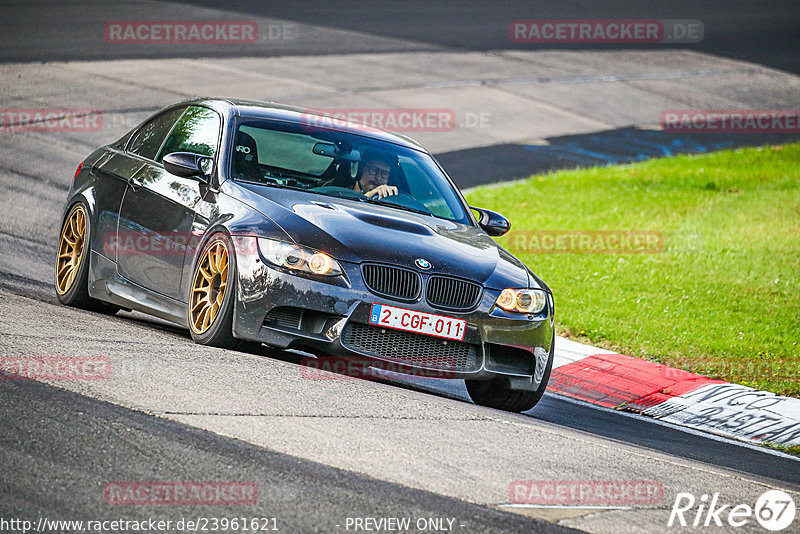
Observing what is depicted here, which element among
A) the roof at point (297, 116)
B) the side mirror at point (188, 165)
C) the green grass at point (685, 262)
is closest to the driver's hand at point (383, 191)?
the roof at point (297, 116)

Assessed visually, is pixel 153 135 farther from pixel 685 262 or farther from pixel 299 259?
pixel 685 262

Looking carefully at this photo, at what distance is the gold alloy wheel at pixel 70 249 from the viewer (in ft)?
29.2

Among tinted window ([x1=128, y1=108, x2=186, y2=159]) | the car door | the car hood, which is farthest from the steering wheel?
tinted window ([x1=128, y1=108, x2=186, y2=159])

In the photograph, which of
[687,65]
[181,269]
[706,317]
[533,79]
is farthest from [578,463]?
[687,65]

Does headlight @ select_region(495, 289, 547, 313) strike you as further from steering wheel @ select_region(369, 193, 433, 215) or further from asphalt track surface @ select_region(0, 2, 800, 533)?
steering wheel @ select_region(369, 193, 433, 215)

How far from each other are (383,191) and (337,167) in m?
0.36

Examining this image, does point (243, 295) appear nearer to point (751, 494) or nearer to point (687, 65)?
point (751, 494)

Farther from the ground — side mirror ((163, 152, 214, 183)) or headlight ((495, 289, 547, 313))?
side mirror ((163, 152, 214, 183))

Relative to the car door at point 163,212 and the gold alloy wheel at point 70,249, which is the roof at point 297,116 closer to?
the car door at point 163,212

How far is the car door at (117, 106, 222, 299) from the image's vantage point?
7.76 m

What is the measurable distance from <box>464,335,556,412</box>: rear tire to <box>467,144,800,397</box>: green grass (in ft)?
9.80

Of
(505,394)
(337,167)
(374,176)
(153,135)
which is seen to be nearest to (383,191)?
(374,176)

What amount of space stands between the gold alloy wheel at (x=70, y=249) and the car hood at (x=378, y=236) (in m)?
1.86

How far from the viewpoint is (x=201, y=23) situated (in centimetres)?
2792
